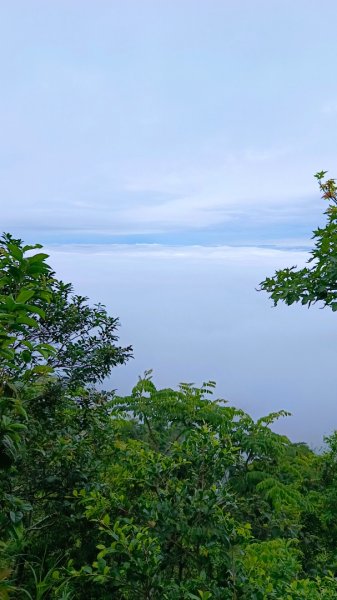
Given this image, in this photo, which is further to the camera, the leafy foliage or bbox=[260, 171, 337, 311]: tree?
bbox=[260, 171, 337, 311]: tree

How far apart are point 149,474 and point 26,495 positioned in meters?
1.78

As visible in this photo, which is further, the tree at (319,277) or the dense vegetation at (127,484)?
the tree at (319,277)

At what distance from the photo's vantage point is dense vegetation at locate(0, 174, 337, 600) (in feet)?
12.6

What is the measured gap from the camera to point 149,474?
4.68 metres

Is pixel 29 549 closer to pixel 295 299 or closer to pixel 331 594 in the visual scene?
pixel 331 594

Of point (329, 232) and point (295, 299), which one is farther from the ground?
point (329, 232)

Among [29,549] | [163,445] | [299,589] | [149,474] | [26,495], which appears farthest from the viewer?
[163,445]

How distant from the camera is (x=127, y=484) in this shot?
18.9ft

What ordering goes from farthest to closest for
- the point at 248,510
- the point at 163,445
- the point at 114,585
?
the point at 248,510 → the point at 163,445 → the point at 114,585

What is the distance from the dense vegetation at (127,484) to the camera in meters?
3.83

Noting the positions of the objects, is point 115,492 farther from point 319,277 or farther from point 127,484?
point 319,277

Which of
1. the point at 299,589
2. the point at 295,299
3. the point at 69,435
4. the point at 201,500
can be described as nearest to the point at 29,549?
the point at 69,435

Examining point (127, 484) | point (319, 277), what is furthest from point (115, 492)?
point (319, 277)

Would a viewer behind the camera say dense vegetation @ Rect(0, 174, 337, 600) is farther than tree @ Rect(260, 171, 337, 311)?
No
